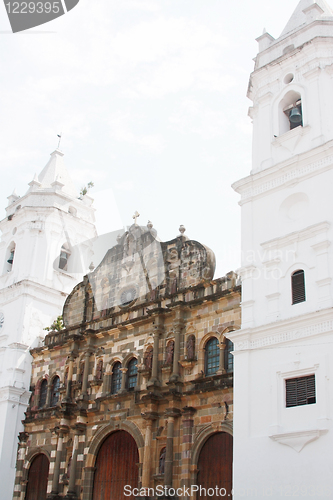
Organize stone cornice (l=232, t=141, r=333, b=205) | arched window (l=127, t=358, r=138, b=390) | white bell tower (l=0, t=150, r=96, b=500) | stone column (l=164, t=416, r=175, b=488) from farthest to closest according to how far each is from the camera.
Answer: white bell tower (l=0, t=150, r=96, b=500) < arched window (l=127, t=358, r=138, b=390) < stone column (l=164, t=416, r=175, b=488) < stone cornice (l=232, t=141, r=333, b=205)

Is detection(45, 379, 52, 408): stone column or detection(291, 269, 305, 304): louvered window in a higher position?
detection(291, 269, 305, 304): louvered window

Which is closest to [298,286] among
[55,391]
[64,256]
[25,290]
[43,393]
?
[55,391]

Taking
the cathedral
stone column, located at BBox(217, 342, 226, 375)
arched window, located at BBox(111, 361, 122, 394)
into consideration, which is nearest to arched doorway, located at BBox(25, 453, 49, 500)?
the cathedral

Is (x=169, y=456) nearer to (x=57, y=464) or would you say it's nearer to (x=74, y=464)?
(x=74, y=464)

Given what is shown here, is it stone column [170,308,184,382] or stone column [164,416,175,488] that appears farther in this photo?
stone column [170,308,184,382]

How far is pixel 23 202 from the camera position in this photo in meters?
32.3

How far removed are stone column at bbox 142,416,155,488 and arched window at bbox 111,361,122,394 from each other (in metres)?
3.05

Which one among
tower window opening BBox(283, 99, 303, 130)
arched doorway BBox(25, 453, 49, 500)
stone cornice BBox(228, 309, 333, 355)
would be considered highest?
tower window opening BBox(283, 99, 303, 130)

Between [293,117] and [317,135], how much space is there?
1.45 meters

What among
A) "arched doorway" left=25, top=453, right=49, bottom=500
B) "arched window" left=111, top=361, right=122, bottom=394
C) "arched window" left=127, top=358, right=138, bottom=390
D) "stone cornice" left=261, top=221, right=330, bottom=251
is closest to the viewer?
"stone cornice" left=261, top=221, right=330, bottom=251

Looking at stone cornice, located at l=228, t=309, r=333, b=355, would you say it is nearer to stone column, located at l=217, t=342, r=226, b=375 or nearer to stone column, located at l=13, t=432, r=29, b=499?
stone column, located at l=217, t=342, r=226, b=375

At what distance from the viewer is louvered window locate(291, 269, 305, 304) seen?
16469 mm

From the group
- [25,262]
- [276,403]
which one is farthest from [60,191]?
[276,403]

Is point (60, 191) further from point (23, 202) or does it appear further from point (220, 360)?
point (220, 360)
